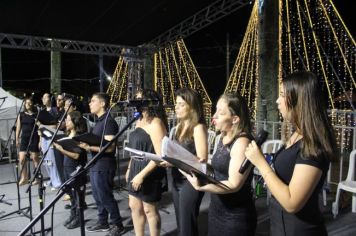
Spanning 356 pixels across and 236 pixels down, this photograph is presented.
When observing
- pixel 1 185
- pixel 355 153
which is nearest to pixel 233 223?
pixel 355 153

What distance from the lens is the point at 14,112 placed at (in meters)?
8.50

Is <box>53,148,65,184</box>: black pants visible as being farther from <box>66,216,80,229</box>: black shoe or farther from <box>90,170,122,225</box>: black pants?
<box>90,170,122,225</box>: black pants

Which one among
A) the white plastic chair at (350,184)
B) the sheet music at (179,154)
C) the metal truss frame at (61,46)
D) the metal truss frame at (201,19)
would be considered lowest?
the white plastic chair at (350,184)

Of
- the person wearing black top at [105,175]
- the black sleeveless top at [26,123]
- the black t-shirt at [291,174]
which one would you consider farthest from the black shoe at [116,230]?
the black sleeveless top at [26,123]

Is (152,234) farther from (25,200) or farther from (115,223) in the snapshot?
(25,200)

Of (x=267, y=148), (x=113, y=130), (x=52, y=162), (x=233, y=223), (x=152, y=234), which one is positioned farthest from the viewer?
(x=52, y=162)

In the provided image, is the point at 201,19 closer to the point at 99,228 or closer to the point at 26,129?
the point at 26,129

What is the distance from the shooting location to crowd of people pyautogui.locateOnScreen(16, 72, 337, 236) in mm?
1671

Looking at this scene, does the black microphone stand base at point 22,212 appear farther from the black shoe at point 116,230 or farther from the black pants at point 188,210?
the black pants at point 188,210

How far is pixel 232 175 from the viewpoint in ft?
6.77

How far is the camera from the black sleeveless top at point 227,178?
7.22ft

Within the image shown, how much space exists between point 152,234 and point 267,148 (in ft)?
8.49

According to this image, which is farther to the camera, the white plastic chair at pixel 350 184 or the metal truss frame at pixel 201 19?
the metal truss frame at pixel 201 19

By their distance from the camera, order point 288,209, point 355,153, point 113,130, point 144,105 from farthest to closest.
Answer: point 355,153
point 113,130
point 144,105
point 288,209
